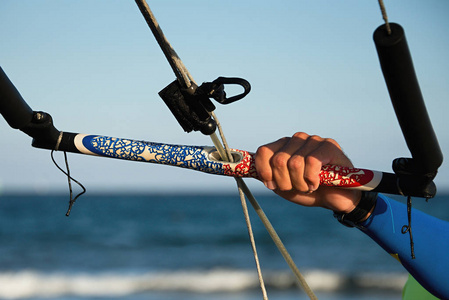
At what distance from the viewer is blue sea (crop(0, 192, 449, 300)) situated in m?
9.19

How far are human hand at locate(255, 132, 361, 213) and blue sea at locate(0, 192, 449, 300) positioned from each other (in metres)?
7.34

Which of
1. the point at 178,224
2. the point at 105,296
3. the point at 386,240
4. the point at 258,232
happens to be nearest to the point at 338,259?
the point at 258,232

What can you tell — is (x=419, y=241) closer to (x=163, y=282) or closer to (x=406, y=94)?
(x=406, y=94)

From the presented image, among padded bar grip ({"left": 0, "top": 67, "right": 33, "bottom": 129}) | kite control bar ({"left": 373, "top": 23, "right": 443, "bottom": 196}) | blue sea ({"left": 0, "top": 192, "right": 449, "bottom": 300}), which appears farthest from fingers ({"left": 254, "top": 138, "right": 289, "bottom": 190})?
blue sea ({"left": 0, "top": 192, "right": 449, "bottom": 300})

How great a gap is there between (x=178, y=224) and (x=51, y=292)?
14.2 meters

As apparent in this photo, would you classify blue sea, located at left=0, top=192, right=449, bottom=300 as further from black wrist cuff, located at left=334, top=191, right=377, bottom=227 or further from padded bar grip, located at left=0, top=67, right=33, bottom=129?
padded bar grip, located at left=0, top=67, right=33, bottom=129

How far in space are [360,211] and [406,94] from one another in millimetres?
678

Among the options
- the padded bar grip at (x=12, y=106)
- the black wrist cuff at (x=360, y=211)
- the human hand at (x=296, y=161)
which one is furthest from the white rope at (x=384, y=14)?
the padded bar grip at (x=12, y=106)

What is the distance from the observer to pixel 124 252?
14.6 meters

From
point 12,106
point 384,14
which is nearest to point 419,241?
point 384,14

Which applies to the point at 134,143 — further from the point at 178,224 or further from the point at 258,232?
the point at 178,224

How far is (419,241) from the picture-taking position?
163 cm

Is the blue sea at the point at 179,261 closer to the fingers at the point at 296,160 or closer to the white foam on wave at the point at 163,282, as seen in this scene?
the white foam on wave at the point at 163,282

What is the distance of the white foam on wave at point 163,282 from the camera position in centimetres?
912
